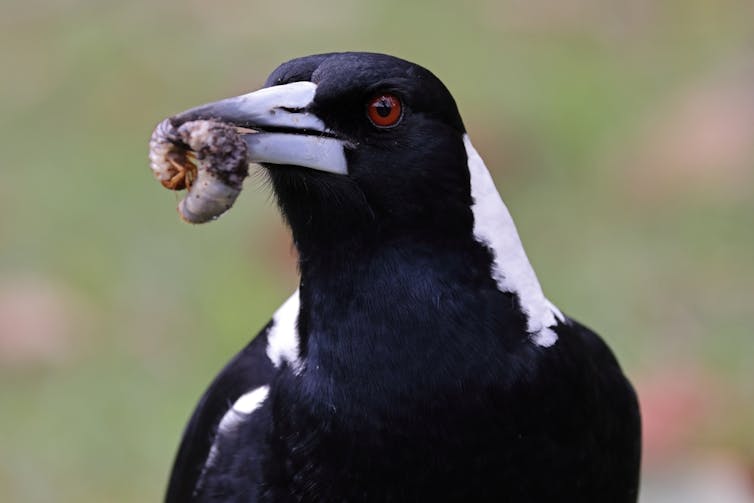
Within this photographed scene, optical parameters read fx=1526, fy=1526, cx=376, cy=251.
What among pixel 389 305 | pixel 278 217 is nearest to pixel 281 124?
pixel 389 305

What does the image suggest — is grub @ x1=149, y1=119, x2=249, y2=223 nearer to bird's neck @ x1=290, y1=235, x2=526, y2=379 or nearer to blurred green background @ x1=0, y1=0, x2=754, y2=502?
bird's neck @ x1=290, y1=235, x2=526, y2=379

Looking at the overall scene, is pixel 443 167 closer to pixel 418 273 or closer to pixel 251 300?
pixel 418 273

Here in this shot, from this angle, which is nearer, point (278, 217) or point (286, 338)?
point (286, 338)

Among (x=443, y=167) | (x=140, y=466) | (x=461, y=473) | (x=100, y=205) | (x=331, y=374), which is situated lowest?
(x=461, y=473)

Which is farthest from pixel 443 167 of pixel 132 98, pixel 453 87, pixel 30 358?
pixel 132 98

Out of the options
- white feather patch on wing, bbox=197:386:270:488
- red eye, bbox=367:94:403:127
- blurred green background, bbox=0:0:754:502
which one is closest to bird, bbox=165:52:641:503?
red eye, bbox=367:94:403:127

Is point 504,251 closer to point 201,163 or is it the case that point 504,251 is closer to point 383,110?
point 383,110
